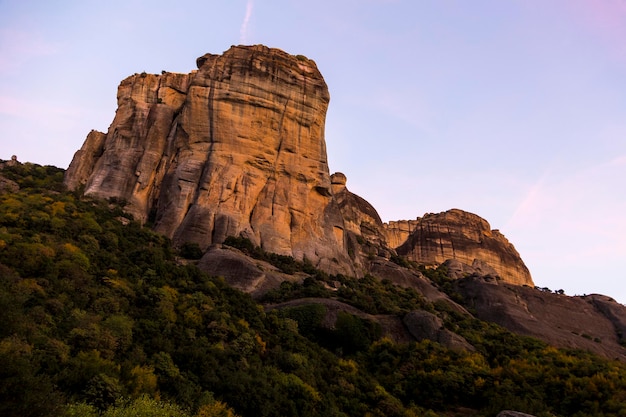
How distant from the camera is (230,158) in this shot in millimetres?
56938

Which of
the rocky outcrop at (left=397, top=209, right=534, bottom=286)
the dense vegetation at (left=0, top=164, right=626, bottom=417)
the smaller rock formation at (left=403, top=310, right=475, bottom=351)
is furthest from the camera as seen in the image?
the rocky outcrop at (left=397, top=209, right=534, bottom=286)

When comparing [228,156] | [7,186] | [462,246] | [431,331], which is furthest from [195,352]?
[462,246]

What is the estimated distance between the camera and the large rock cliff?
177 ft

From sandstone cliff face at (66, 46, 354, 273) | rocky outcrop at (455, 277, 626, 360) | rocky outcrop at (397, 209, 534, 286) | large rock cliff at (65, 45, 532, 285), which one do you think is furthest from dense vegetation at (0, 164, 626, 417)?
rocky outcrop at (397, 209, 534, 286)

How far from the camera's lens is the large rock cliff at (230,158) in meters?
54.1

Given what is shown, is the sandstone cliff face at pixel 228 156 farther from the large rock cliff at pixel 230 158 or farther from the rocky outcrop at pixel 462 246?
the rocky outcrop at pixel 462 246

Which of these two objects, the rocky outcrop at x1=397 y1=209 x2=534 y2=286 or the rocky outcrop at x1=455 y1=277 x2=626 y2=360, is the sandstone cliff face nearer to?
the rocky outcrop at x1=455 y1=277 x2=626 y2=360

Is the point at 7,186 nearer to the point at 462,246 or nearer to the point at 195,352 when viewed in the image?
the point at 195,352

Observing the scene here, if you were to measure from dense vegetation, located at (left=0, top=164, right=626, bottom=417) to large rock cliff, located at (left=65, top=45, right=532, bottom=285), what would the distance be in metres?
9.21

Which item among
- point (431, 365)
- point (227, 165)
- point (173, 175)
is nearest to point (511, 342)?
point (431, 365)

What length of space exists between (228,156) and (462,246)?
53456 mm

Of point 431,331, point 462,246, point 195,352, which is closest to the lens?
point 195,352

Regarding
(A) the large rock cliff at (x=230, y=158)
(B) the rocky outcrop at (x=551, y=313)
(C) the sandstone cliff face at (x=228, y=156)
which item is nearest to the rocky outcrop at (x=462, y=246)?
(B) the rocky outcrop at (x=551, y=313)

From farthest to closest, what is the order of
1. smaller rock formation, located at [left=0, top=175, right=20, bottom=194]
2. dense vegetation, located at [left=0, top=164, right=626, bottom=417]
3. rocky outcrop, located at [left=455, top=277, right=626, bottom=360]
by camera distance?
1. rocky outcrop, located at [left=455, top=277, right=626, bottom=360]
2. smaller rock formation, located at [left=0, top=175, right=20, bottom=194]
3. dense vegetation, located at [left=0, top=164, right=626, bottom=417]
